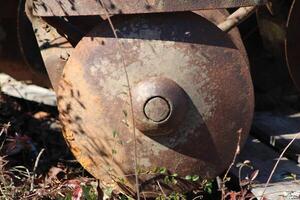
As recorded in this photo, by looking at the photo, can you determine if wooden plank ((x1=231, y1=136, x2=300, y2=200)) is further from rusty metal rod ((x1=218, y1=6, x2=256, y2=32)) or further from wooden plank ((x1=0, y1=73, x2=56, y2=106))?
wooden plank ((x1=0, y1=73, x2=56, y2=106))

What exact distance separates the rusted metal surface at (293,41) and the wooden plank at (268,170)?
1.41 feet

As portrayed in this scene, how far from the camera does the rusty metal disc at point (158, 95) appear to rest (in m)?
2.68

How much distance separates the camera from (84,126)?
2773 mm

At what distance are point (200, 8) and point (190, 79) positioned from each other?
11.5 inches

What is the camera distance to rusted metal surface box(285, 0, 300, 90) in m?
3.38

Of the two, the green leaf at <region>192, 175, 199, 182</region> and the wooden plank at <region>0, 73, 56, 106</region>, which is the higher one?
the wooden plank at <region>0, 73, 56, 106</region>

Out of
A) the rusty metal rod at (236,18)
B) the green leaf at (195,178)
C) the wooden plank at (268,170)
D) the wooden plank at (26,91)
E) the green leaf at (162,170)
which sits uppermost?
the rusty metal rod at (236,18)

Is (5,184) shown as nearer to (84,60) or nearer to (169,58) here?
(84,60)

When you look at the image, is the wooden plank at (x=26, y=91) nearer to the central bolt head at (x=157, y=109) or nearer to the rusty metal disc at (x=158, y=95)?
the rusty metal disc at (x=158, y=95)

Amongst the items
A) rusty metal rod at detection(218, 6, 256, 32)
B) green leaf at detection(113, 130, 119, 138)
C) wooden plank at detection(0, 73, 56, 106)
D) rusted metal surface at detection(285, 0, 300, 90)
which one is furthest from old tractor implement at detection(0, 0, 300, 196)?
wooden plank at detection(0, 73, 56, 106)

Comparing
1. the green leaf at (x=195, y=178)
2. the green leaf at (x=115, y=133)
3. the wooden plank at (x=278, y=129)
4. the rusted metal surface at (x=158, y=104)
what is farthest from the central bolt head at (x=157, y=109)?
the wooden plank at (x=278, y=129)

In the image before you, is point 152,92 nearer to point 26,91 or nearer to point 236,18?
point 236,18

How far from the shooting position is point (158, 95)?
8.65 ft

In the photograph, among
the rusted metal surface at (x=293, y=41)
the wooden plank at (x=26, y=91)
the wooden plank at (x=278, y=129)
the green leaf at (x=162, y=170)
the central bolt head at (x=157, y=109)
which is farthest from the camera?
the wooden plank at (x=26, y=91)
